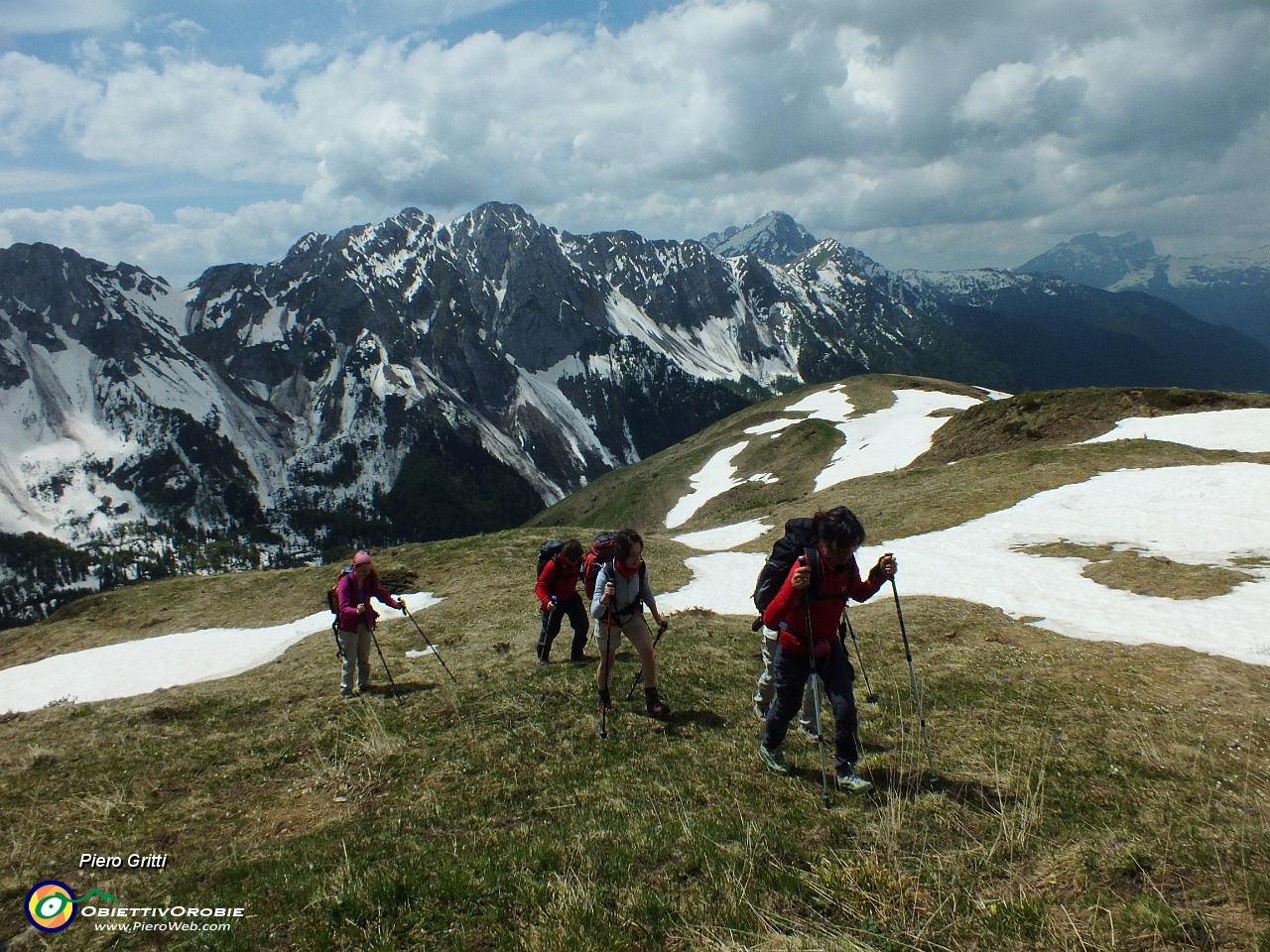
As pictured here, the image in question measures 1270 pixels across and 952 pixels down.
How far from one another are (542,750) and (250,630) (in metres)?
26.0

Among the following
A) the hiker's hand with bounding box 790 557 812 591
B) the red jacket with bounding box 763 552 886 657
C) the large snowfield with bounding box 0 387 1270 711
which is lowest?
the large snowfield with bounding box 0 387 1270 711

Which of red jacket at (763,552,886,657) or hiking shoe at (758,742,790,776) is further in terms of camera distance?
hiking shoe at (758,742,790,776)

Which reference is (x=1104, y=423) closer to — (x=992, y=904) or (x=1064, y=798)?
(x=1064, y=798)

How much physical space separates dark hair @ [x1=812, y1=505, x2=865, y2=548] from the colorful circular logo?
33.3 ft

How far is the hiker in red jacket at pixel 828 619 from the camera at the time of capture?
350 inches

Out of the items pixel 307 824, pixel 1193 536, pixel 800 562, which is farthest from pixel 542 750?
pixel 1193 536

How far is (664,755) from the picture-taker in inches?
428

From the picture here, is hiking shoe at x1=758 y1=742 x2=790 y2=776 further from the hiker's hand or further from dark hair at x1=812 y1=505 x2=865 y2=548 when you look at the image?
dark hair at x1=812 y1=505 x2=865 y2=548

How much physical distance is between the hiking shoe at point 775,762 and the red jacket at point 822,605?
6.19 ft

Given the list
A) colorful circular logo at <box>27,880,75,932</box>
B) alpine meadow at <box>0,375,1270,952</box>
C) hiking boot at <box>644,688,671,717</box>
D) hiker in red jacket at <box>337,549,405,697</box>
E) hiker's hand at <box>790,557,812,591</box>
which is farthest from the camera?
hiker in red jacket at <box>337,549,405,697</box>

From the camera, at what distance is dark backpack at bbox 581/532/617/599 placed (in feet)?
40.3

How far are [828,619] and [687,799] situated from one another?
329 cm

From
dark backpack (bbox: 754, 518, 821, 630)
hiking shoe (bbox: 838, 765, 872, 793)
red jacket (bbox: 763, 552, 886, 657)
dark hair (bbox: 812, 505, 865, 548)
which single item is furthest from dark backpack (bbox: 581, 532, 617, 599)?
hiking shoe (bbox: 838, 765, 872, 793)

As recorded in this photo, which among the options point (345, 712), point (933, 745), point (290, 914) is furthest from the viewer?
point (345, 712)
